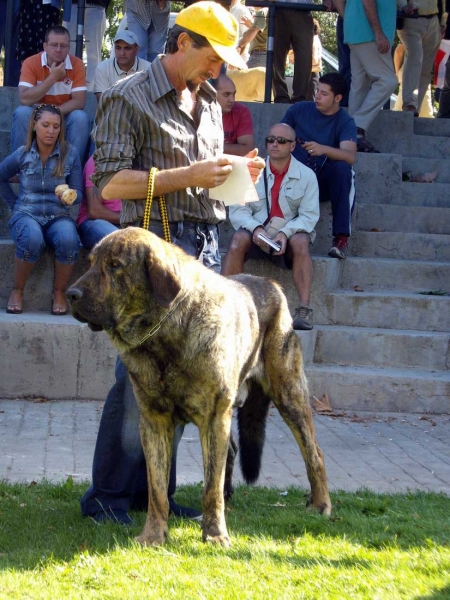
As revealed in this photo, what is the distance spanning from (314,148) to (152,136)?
17.0ft

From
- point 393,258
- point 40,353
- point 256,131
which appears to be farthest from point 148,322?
point 256,131

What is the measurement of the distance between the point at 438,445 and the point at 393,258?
3363 millimetres

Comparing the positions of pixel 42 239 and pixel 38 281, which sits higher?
pixel 42 239

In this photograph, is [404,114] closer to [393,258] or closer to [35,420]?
[393,258]

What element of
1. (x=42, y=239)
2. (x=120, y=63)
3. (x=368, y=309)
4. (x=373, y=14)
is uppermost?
(x=373, y=14)

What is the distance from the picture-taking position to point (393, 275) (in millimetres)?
9930

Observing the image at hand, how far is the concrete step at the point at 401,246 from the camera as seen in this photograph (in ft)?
33.7

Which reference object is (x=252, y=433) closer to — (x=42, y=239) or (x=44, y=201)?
(x=42, y=239)

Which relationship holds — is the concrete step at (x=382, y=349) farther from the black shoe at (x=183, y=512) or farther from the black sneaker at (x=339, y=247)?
the black shoe at (x=183, y=512)

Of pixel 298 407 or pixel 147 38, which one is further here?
pixel 147 38

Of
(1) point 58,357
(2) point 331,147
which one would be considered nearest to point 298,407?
(1) point 58,357

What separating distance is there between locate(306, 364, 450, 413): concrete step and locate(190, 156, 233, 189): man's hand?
4305mm

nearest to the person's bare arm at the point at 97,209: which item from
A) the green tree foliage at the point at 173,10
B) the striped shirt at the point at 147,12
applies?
the striped shirt at the point at 147,12

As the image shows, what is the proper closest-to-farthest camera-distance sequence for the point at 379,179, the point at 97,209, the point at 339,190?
the point at 97,209 → the point at 339,190 → the point at 379,179
